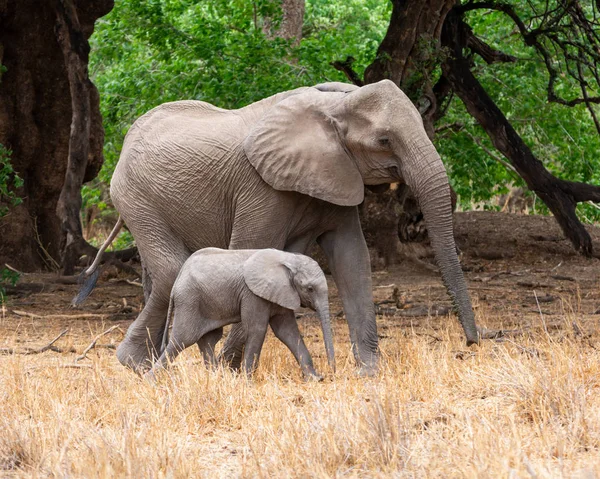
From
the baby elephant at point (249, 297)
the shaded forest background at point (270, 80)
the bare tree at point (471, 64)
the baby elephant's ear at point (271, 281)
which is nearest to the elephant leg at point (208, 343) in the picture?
the baby elephant at point (249, 297)

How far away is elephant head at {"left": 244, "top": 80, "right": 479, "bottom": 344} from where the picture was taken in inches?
266

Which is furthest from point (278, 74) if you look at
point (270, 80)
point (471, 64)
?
point (471, 64)

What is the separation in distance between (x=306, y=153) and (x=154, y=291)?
1.56 meters

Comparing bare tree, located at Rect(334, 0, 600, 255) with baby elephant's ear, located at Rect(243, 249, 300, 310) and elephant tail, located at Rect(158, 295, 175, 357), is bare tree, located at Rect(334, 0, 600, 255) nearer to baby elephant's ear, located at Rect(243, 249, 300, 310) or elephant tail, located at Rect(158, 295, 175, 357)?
elephant tail, located at Rect(158, 295, 175, 357)

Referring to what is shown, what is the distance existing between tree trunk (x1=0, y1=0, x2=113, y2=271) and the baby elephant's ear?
24.7 feet

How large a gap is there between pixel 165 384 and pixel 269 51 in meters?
8.48

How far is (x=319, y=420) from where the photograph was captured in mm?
4906

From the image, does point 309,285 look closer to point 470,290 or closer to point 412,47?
point 470,290

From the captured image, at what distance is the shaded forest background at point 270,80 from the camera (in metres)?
12.2

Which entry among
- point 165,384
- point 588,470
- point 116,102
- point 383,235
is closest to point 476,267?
point 383,235

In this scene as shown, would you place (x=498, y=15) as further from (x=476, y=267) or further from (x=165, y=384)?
(x=165, y=384)

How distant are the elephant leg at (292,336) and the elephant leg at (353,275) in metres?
0.83

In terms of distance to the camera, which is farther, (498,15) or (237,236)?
(498,15)

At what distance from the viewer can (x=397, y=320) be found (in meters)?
9.77
